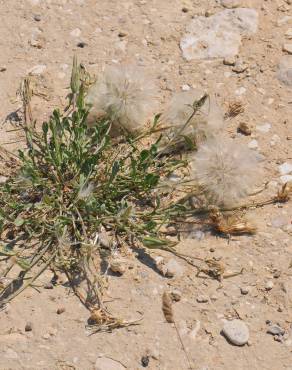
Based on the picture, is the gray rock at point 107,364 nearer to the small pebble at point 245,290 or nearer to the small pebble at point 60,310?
the small pebble at point 60,310

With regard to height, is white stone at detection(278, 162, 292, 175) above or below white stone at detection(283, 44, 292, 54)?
below

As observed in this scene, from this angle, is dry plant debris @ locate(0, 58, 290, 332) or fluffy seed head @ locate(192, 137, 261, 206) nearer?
dry plant debris @ locate(0, 58, 290, 332)

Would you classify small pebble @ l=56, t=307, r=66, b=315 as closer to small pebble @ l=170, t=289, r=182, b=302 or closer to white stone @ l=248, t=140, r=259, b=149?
small pebble @ l=170, t=289, r=182, b=302

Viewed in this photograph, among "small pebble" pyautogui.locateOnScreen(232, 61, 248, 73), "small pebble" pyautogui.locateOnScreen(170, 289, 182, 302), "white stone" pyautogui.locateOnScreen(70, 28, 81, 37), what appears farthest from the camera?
"white stone" pyautogui.locateOnScreen(70, 28, 81, 37)

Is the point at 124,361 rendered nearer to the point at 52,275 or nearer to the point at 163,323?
the point at 163,323

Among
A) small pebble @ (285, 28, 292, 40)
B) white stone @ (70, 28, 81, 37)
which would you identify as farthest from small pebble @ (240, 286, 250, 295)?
white stone @ (70, 28, 81, 37)

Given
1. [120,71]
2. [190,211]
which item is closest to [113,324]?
[190,211]

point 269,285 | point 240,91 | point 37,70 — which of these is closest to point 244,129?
point 240,91

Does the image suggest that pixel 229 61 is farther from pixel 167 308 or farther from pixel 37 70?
pixel 167 308
